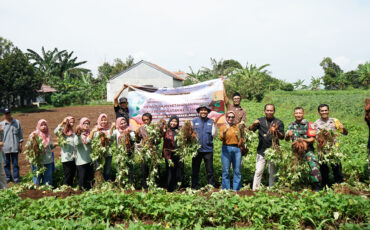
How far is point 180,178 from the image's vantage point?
5.94 m

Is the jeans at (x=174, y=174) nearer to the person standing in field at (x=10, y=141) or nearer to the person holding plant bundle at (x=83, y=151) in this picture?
the person holding plant bundle at (x=83, y=151)

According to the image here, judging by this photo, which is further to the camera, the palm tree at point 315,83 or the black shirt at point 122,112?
the palm tree at point 315,83

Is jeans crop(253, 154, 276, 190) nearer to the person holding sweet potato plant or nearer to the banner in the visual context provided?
the banner

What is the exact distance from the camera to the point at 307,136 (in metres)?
5.43

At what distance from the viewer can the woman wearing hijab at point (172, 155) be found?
227 inches

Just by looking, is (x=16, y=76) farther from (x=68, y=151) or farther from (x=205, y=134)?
(x=205, y=134)

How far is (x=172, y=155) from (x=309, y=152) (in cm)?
267

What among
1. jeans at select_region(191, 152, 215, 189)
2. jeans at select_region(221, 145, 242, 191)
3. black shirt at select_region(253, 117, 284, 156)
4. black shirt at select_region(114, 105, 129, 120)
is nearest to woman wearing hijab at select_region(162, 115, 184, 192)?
jeans at select_region(191, 152, 215, 189)

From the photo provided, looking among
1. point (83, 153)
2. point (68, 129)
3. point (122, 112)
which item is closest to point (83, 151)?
point (83, 153)

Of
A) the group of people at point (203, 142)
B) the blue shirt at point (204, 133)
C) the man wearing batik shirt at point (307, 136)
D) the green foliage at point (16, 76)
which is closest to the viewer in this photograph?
the man wearing batik shirt at point (307, 136)

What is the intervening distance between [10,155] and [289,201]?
654 centimetres

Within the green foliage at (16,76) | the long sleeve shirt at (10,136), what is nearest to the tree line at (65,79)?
the green foliage at (16,76)

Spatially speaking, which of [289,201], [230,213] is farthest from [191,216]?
[289,201]

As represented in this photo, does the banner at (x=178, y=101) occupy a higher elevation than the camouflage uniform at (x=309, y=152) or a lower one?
higher
